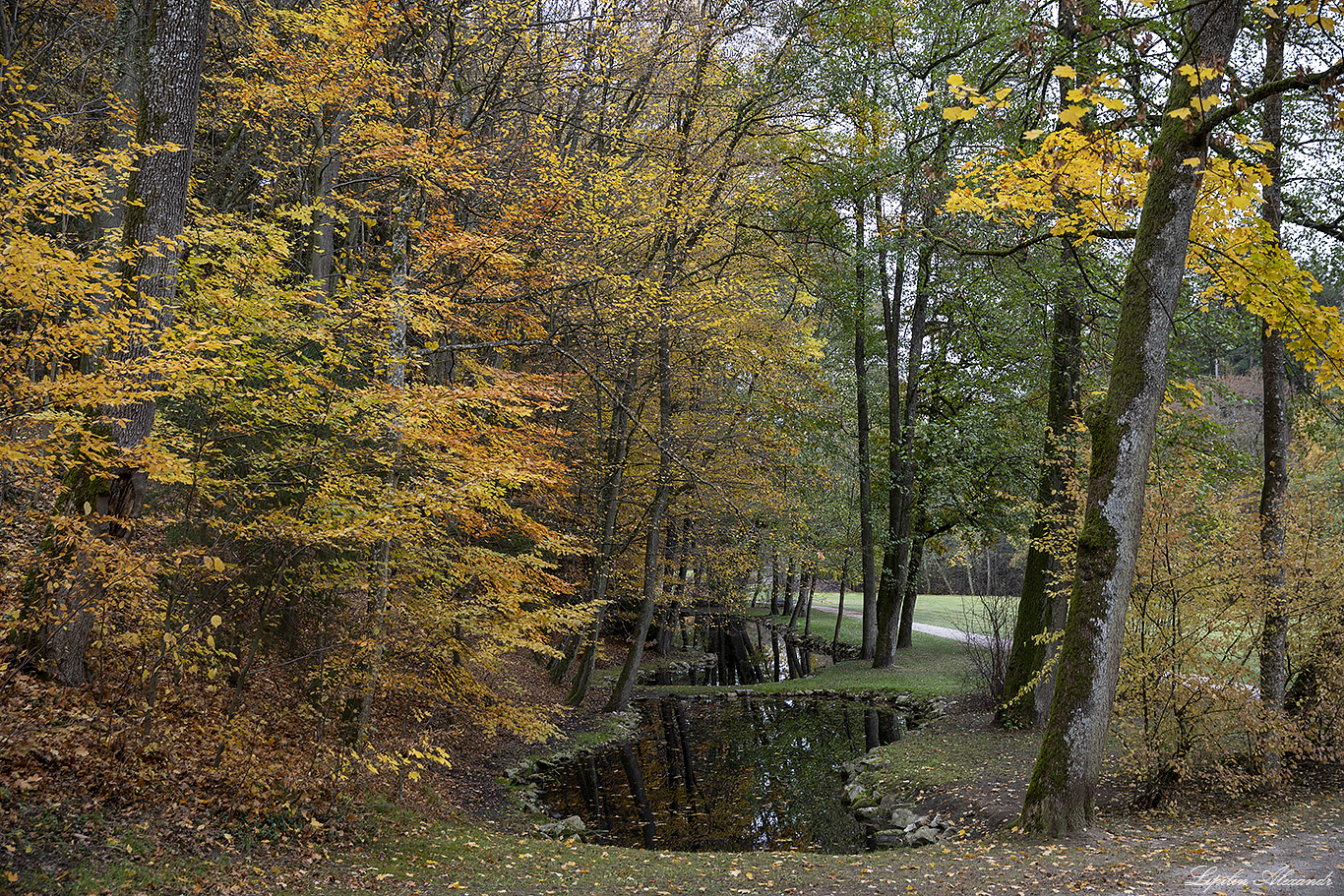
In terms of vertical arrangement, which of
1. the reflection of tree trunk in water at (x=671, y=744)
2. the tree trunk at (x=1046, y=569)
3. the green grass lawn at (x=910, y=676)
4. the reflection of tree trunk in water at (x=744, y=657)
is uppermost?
the tree trunk at (x=1046, y=569)

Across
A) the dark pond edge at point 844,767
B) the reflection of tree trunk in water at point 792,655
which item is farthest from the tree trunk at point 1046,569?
the reflection of tree trunk in water at point 792,655

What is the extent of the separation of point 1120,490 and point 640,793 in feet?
25.7

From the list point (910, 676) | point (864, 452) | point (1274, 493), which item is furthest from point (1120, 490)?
point (910, 676)

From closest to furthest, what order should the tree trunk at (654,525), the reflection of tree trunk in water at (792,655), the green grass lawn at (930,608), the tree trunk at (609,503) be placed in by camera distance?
the tree trunk at (654,525), the tree trunk at (609,503), the reflection of tree trunk in water at (792,655), the green grass lawn at (930,608)

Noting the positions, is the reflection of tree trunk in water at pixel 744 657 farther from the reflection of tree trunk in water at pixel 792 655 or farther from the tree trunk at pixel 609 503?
the tree trunk at pixel 609 503

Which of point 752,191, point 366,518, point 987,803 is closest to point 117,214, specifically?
point 366,518

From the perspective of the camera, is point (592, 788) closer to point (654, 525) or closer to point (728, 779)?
point (728, 779)

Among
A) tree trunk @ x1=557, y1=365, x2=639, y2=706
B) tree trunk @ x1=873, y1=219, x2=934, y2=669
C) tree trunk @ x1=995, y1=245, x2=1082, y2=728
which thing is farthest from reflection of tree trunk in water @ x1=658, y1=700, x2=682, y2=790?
tree trunk @ x1=873, y1=219, x2=934, y2=669

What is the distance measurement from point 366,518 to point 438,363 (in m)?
4.95

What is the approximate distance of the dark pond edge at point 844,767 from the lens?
842 cm

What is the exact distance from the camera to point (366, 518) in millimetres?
7164

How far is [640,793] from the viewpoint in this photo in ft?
35.6

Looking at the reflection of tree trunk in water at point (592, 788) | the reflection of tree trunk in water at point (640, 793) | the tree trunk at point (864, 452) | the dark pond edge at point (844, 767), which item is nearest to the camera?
the dark pond edge at point (844, 767)

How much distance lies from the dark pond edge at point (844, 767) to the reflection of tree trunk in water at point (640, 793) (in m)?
0.57
